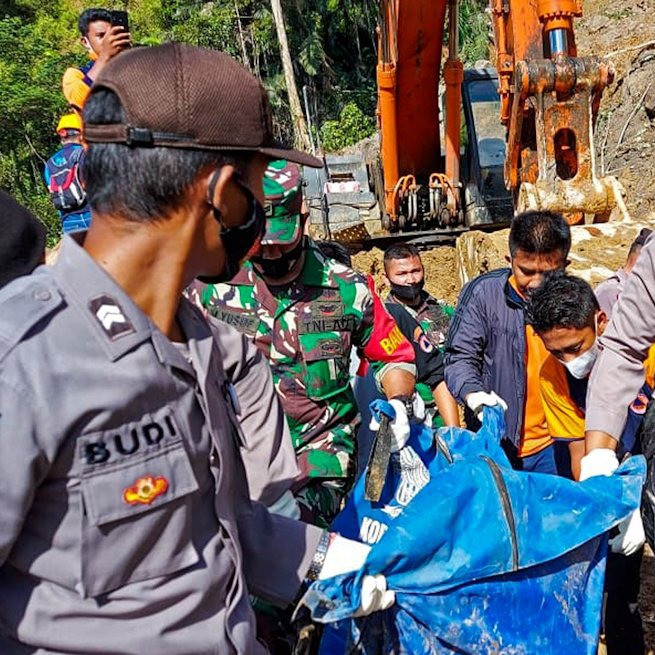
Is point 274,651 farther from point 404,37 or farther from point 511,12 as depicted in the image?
point 404,37

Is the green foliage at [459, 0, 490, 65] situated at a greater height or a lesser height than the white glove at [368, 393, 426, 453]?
greater

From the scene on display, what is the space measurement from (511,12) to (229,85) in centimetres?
509

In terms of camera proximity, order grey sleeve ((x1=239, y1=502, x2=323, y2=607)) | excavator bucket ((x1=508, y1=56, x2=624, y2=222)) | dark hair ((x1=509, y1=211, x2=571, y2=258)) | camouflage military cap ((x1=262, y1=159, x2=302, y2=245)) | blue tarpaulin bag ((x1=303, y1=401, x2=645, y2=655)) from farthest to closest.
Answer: excavator bucket ((x1=508, y1=56, x2=624, y2=222))
dark hair ((x1=509, y1=211, x2=571, y2=258))
camouflage military cap ((x1=262, y1=159, x2=302, y2=245))
blue tarpaulin bag ((x1=303, y1=401, x2=645, y2=655))
grey sleeve ((x1=239, y1=502, x2=323, y2=607))

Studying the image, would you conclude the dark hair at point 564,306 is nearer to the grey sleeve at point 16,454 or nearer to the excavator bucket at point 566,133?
the grey sleeve at point 16,454

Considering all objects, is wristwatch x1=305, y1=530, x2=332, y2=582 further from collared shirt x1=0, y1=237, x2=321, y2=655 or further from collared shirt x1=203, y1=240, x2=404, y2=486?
collared shirt x1=203, y1=240, x2=404, y2=486

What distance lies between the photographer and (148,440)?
3.55ft

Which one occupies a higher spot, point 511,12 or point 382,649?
point 511,12

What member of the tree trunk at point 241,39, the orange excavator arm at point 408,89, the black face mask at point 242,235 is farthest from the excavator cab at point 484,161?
the tree trunk at point 241,39

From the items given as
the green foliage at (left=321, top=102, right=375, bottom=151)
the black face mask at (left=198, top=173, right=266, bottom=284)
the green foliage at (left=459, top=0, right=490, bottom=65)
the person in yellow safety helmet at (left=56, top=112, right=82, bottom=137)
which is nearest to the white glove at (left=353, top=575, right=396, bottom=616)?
the black face mask at (left=198, top=173, right=266, bottom=284)

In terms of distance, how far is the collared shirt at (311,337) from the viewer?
2561 millimetres

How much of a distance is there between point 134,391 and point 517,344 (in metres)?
2.30

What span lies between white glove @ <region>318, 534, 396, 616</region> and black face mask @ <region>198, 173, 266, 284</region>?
64cm

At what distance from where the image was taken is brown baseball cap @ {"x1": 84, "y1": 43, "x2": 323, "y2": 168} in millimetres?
1088

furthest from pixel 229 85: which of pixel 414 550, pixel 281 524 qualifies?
pixel 414 550
